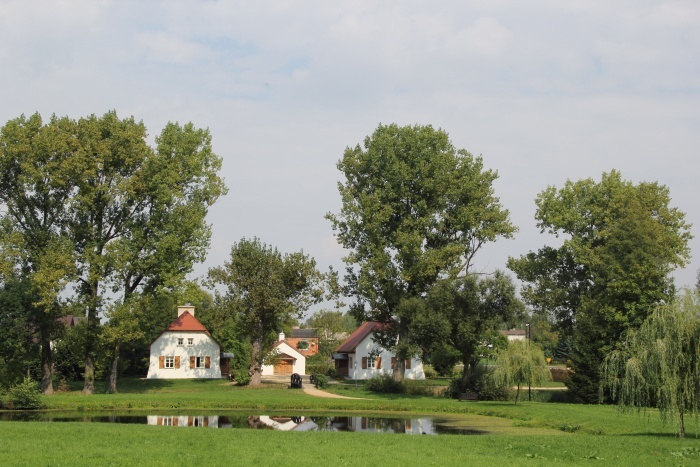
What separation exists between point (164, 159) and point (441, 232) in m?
19.3

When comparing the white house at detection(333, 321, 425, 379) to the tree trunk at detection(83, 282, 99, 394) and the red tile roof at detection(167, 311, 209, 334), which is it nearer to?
the red tile roof at detection(167, 311, 209, 334)

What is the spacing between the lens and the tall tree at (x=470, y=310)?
46094 mm

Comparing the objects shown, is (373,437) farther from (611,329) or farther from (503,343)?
(611,329)

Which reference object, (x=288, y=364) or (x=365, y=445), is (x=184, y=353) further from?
(x=365, y=445)

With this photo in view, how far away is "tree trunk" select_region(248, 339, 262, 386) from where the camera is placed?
54.2 metres

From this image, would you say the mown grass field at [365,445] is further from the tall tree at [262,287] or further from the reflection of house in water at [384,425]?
the tall tree at [262,287]

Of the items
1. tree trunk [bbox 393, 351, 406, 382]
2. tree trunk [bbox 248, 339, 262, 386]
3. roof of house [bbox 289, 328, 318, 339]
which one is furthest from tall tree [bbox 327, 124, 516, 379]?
roof of house [bbox 289, 328, 318, 339]

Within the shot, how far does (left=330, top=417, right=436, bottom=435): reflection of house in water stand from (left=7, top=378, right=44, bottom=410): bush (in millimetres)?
14714

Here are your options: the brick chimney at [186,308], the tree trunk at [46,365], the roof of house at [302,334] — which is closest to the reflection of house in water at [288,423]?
the tree trunk at [46,365]

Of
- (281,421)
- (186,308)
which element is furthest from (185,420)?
(186,308)

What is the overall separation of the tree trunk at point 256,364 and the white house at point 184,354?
10.6 m

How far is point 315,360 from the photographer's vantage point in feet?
296

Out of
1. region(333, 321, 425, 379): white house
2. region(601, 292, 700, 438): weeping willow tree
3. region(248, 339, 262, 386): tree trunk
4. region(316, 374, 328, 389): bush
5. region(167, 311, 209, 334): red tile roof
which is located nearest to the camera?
region(601, 292, 700, 438): weeping willow tree

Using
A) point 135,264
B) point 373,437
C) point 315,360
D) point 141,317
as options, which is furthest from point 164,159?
point 315,360
